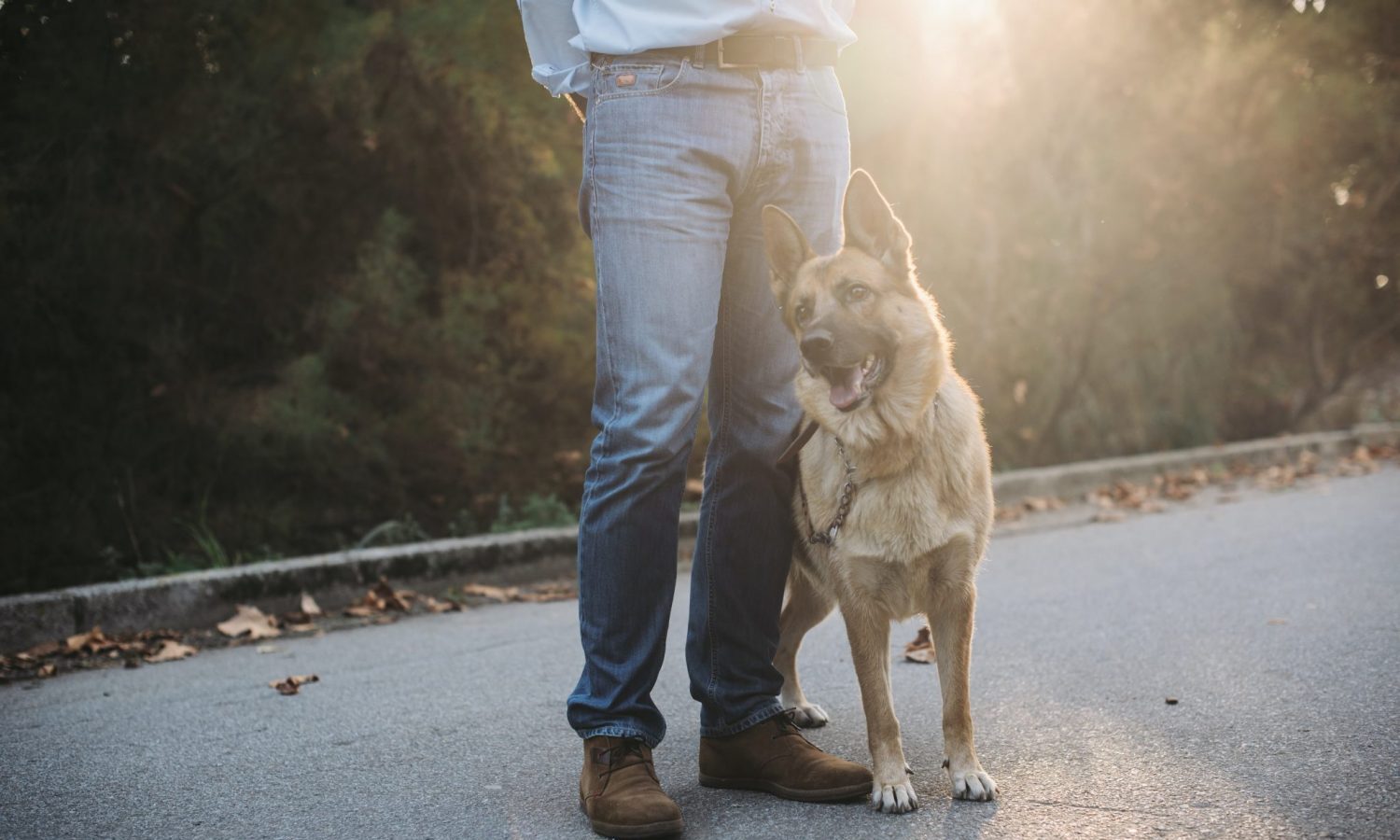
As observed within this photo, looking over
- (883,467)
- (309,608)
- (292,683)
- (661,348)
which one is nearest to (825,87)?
(661,348)

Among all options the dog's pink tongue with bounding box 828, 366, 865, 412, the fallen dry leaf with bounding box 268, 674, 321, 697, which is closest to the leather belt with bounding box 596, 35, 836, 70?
the dog's pink tongue with bounding box 828, 366, 865, 412

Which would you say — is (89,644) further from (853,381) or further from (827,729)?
(853,381)

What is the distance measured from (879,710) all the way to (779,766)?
269mm

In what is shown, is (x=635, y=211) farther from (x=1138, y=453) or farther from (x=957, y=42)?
(x=1138, y=453)

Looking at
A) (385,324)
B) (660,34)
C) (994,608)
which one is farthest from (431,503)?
(660,34)

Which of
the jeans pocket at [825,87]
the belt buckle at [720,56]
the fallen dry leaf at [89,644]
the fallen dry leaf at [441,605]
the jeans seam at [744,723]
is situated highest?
the belt buckle at [720,56]

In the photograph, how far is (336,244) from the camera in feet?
19.7

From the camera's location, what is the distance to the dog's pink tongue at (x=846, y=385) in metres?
2.78

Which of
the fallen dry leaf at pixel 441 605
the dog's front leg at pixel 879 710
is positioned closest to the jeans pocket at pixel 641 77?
the dog's front leg at pixel 879 710

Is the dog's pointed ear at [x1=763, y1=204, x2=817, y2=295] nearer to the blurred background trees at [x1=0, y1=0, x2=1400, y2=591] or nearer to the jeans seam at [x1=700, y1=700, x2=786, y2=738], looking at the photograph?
the jeans seam at [x1=700, y1=700, x2=786, y2=738]

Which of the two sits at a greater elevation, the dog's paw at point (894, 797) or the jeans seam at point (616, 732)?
the jeans seam at point (616, 732)

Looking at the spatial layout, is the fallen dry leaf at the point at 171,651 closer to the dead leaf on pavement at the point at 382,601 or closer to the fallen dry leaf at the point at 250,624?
the fallen dry leaf at the point at 250,624

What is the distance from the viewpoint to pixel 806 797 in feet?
8.58

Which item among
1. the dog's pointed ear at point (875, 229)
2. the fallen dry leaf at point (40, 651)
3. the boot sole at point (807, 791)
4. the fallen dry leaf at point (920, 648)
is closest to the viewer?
the boot sole at point (807, 791)
